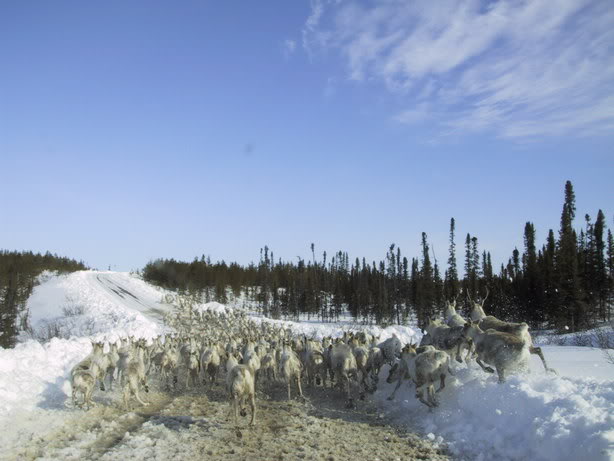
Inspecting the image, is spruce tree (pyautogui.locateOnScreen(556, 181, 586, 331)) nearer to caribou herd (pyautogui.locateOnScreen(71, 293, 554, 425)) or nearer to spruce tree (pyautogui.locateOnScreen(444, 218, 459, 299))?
spruce tree (pyautogui.locateOnScreen(444, 218, 459, 299))

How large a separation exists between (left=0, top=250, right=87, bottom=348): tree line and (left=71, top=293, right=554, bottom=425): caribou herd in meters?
27.9

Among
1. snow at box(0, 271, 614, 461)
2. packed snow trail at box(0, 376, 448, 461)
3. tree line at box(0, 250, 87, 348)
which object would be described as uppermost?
tree line at box(0, 250, 87, 348)

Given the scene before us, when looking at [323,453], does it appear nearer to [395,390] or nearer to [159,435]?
[159,435]

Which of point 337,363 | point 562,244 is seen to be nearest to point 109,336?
point 337,363

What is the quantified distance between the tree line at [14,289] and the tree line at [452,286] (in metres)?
19.3

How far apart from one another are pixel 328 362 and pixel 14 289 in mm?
53290

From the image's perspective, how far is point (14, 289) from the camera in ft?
181

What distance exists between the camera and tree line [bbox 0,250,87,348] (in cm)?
4056

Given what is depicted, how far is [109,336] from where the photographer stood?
23.8 metres

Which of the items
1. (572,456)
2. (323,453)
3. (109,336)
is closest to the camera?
(572,456)

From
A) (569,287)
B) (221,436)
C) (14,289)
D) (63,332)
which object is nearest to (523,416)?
(221,436)

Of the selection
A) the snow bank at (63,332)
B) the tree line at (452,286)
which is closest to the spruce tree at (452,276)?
the tree line at (452,286)

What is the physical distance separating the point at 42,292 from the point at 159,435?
195 ft

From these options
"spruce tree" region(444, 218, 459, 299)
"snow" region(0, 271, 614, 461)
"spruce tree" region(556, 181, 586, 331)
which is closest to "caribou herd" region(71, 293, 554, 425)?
"snow" region(0, 271, 614, 461)
